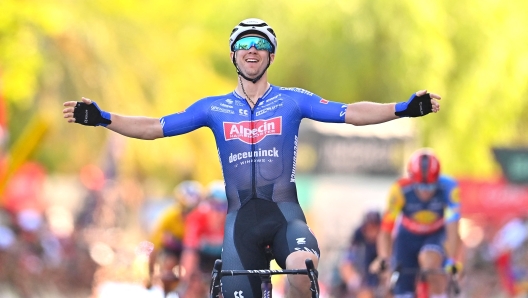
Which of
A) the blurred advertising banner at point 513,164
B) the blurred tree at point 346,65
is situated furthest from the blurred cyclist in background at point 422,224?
the blurred tree at point 346,65

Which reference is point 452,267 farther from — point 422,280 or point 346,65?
point 346,65

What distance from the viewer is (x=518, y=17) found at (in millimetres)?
36312

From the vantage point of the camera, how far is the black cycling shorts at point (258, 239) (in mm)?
8141

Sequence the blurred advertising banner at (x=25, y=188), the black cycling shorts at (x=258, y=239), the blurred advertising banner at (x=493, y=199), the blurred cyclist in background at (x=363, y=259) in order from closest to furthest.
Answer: the black cycling shorts at (x=258, y=239), the blurred cyclist in background at (x=363, y=259), the blurred advertising banner at (x=493, y=199), the blurred advertising banner at (x=25, y=188)

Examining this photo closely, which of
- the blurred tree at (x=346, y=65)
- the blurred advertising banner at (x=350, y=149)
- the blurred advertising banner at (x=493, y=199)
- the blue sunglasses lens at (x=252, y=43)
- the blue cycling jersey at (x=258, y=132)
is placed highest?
the blurred tree at (x=346, y=65)

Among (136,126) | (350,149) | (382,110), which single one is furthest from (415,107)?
(350,149)

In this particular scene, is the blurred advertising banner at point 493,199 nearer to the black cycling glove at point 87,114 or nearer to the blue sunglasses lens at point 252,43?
the blue sunglasses lens at point 252,43

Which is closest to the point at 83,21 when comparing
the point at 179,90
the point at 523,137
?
the point at 179,90

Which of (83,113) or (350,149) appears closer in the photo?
(83,113)

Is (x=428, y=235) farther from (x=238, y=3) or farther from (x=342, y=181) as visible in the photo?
(x=238, y=3)

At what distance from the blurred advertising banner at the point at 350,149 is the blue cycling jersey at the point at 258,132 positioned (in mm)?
16536

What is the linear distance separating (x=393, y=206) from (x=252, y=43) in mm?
5600

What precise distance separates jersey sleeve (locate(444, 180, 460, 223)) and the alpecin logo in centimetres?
503

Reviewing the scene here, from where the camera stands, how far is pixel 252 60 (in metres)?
8.51
